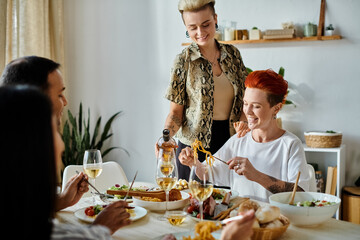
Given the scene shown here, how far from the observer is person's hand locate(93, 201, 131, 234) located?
1.41 meters

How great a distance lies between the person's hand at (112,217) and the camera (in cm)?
141

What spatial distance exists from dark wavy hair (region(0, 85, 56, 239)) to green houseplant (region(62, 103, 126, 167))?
3903mm

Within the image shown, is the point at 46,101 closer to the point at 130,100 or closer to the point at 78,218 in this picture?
the point at 78,218

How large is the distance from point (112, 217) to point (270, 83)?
114 centimetres

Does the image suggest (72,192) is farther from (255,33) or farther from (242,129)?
(255,33)

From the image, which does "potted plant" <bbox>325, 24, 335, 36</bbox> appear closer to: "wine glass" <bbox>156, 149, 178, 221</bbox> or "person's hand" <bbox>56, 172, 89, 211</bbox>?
"wine glass" <bbox>156, 149, 178, 221</bbox>

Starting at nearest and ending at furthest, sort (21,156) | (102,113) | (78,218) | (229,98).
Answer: (21,156)
(78,218)
(229,98)
(102,113)

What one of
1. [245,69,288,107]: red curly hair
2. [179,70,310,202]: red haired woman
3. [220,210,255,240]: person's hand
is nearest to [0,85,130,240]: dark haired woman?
[220,210,255,240]: person's hand

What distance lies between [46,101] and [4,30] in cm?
380

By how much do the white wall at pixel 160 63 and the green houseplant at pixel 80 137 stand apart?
0.45 ft

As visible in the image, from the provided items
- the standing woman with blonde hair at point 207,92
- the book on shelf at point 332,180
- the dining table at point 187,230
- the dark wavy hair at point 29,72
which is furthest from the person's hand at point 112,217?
the book on shelf at point 332,180

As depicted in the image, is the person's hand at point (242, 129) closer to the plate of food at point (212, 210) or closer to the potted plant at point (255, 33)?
the plate of food at point (212, 210)

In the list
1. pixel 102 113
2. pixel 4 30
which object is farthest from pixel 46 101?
pixel 102 113

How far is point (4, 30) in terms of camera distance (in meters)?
4.27
